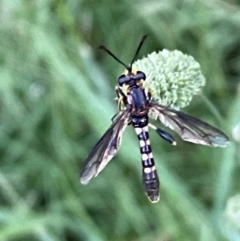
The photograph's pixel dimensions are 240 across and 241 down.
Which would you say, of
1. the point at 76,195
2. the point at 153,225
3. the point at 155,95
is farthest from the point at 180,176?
the point at 155,95

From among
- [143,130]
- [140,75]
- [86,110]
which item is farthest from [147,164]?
[86,110]

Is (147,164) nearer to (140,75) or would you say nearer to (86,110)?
(140,75)

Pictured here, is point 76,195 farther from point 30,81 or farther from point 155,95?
point 155,95

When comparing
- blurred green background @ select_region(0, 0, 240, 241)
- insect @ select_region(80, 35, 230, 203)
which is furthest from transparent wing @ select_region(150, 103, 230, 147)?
blurred green background @ select_region(0, 0, 240, 241)

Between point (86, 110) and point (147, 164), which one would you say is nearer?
point (147, 164)

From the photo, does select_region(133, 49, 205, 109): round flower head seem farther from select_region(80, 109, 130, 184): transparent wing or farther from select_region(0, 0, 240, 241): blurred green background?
select_region(0, 0, 240, 241): blurred green background
